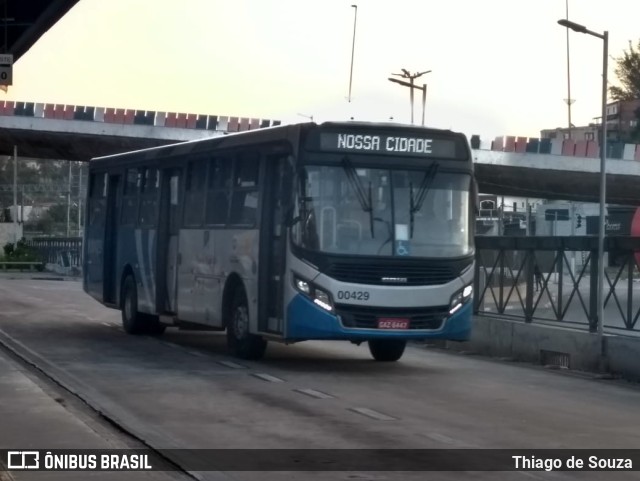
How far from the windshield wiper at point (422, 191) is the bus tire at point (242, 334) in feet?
9.40

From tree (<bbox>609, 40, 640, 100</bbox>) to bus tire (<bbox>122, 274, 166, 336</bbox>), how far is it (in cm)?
8586

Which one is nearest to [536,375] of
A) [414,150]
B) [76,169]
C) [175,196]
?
[414,150]

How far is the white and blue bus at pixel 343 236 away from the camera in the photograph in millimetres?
17203

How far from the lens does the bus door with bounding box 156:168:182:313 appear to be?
868 inches

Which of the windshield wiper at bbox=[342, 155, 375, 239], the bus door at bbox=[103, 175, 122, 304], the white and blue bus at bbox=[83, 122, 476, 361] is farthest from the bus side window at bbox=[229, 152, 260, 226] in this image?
the bus door at bbox=[103, 175, 122, 304]

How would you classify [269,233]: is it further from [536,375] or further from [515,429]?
[515,429]

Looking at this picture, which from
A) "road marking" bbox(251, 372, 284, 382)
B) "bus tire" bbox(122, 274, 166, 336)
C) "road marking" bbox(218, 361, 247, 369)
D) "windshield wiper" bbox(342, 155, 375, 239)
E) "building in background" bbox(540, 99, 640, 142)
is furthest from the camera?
"building in background" bbox(540, 99, 640, 142)

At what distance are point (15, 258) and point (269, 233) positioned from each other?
5817cm

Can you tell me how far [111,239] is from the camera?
26.0 metres

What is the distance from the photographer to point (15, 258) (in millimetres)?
73875

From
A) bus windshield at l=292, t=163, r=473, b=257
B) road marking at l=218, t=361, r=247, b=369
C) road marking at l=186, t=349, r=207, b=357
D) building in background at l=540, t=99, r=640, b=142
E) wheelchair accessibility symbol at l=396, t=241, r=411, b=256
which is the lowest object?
road marking at l=186, t=349, r=207, b=357

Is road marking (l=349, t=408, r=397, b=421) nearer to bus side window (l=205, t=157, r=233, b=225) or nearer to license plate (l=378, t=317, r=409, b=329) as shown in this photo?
license plate (l=378, t=317, r=409, b=329)

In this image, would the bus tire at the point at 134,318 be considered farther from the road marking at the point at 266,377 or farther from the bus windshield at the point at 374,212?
the bus windshield at the point at 374,212

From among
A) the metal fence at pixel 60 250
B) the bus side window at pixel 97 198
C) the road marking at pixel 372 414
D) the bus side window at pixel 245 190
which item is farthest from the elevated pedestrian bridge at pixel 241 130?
the road marking at pixel 372 414
